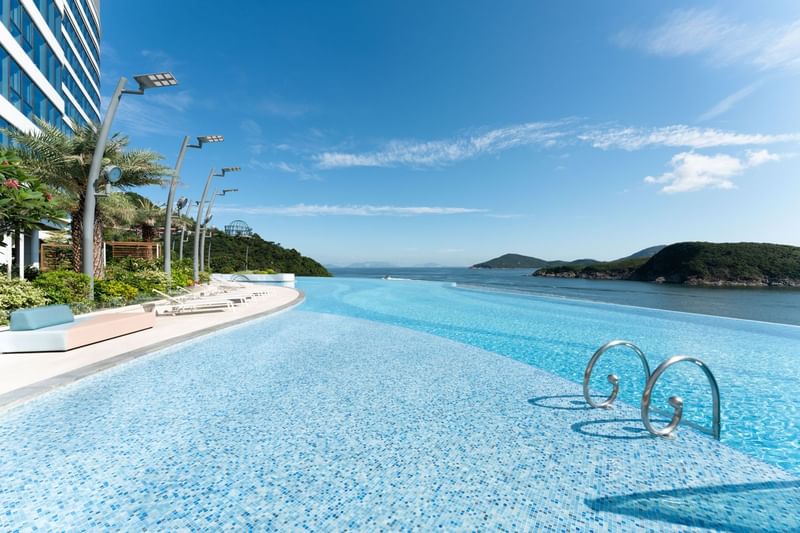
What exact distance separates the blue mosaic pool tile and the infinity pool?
0.02 meters

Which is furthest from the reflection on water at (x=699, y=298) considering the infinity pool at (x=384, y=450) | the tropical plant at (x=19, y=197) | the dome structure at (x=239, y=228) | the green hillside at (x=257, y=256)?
the dome structure at (x=239, y=228)

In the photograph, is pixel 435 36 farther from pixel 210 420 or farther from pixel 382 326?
pixel 210 420

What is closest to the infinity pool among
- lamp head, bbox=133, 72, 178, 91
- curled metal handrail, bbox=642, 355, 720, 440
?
curled metal handrail, bbox=642, 355, 720, 440

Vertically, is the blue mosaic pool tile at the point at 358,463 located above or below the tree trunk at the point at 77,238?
below

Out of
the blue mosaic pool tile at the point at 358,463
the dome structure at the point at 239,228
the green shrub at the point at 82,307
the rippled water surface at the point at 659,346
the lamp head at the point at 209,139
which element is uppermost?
the dome structure at the point at 239,228

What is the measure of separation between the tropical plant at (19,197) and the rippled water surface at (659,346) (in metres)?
8.42

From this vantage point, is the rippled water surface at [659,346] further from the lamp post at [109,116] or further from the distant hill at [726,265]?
the distant hill at [726,265]

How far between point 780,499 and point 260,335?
29.2 feet

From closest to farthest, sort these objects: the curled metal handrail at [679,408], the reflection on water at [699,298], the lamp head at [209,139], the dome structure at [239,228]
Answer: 1. the curled metal handrail at [679,408]
2. the lamp head at [209,139]
3. the reflection on water at [699,298]
4. the dome structure at [239,228]

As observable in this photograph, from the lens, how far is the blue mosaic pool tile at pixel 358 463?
250 cm

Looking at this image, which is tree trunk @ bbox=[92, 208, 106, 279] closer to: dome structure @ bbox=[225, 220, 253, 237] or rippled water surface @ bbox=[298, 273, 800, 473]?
rippled water surface @ bbox=[298, 273, 800, 473]

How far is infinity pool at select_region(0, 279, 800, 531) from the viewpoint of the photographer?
254 cm

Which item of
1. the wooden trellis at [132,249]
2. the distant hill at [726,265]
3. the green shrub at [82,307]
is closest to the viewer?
the green shrub at [82,307]

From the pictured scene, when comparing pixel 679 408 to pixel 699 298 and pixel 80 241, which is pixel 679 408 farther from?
pixel 699 298
